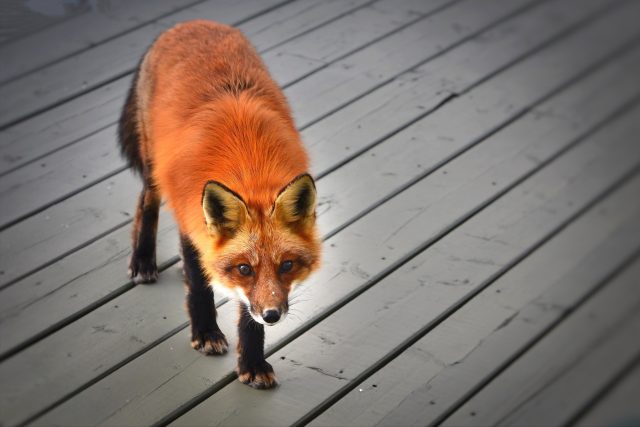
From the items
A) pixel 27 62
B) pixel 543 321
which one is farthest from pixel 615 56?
pixel 27 62

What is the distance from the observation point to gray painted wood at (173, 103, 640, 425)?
270 centimetres

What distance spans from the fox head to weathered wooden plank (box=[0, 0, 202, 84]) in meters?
2.32

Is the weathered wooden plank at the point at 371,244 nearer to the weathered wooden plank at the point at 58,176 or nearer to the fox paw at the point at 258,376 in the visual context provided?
the fox paw at the point at 258,376

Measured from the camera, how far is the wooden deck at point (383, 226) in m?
2.72

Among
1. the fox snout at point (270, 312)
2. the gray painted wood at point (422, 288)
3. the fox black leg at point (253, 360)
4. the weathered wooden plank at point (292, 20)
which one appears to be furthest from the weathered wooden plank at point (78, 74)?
the fox snout at point (270, 312)

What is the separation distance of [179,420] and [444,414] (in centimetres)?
81

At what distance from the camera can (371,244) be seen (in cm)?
337

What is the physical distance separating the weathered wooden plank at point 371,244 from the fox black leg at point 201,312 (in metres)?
0.05

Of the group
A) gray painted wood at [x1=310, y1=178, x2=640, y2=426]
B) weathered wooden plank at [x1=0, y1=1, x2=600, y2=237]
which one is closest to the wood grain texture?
weathered wooden plank at [x1=0, y1=1, x2=600, y2=237]

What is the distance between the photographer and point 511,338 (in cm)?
296

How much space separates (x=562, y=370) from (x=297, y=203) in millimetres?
1076

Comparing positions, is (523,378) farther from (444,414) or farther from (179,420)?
(179,420)

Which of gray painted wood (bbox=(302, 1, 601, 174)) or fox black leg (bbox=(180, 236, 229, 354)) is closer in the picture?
fox black leg (bbox=(180, 236, 229, 354))

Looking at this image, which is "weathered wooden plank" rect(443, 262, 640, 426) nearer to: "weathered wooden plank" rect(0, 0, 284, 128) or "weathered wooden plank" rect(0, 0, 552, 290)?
"weathered wooden plank" rect(0, 0, 552, 290)
